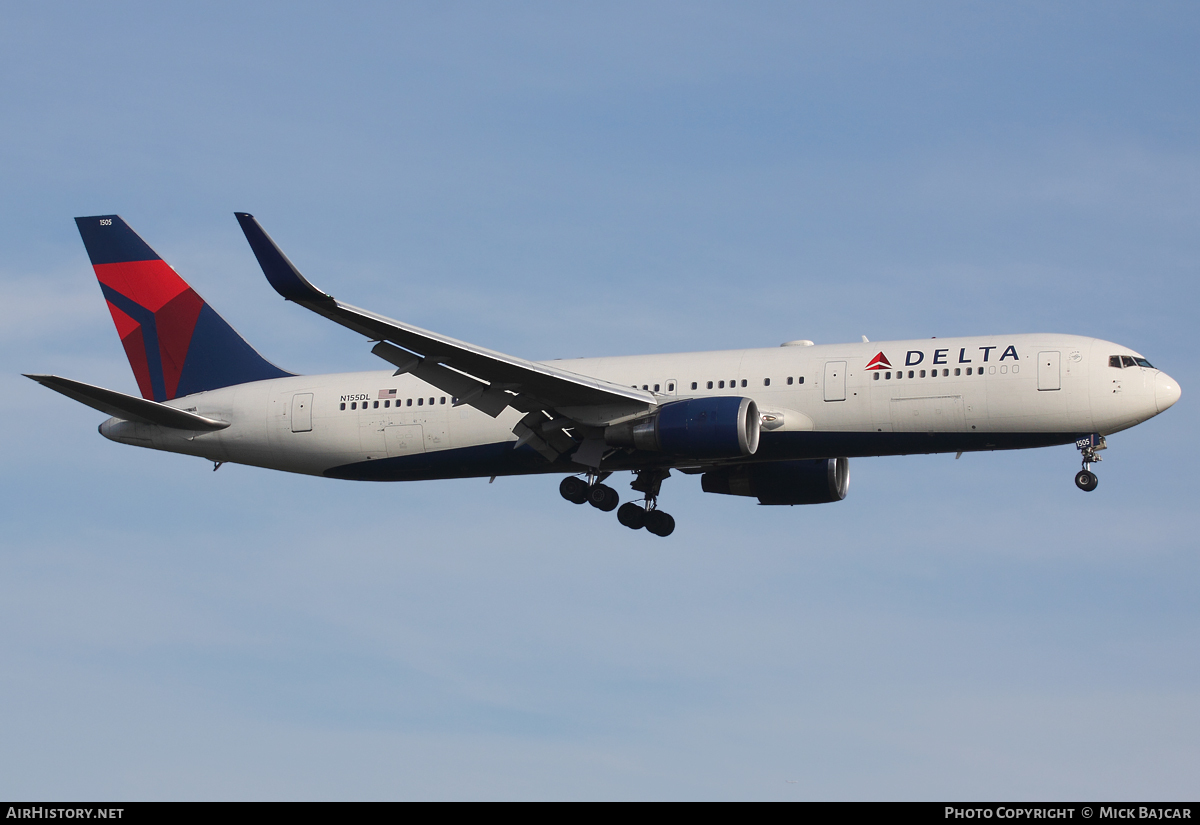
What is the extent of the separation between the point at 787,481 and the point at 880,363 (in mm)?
6870

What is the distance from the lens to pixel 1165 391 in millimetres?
37594

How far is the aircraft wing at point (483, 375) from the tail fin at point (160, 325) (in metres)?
10.2

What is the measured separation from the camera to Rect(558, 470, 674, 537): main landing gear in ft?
138

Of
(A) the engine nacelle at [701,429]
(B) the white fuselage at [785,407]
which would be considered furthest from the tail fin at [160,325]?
(A) the engine nacelle at [701,429]

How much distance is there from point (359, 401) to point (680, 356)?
982 cm

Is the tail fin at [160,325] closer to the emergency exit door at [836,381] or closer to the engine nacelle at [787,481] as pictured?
the engine nacelle at [787,481]

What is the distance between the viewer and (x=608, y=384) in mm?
40625

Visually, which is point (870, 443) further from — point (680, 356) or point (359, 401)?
point (359, 401)

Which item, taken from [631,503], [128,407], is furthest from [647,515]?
[128,407]

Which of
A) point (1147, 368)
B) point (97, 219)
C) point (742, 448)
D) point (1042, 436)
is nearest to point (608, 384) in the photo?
point (742, 448)

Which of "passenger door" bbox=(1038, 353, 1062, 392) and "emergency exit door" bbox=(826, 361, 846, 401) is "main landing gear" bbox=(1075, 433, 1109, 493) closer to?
"passenger door" bbox=(1038, 353, 1062, 392)

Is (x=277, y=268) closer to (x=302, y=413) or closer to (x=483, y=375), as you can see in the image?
(x=483, y=375)

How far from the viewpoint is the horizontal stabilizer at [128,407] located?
39188 millimetres

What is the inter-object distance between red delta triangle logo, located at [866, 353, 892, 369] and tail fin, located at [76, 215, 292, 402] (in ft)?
61.6
